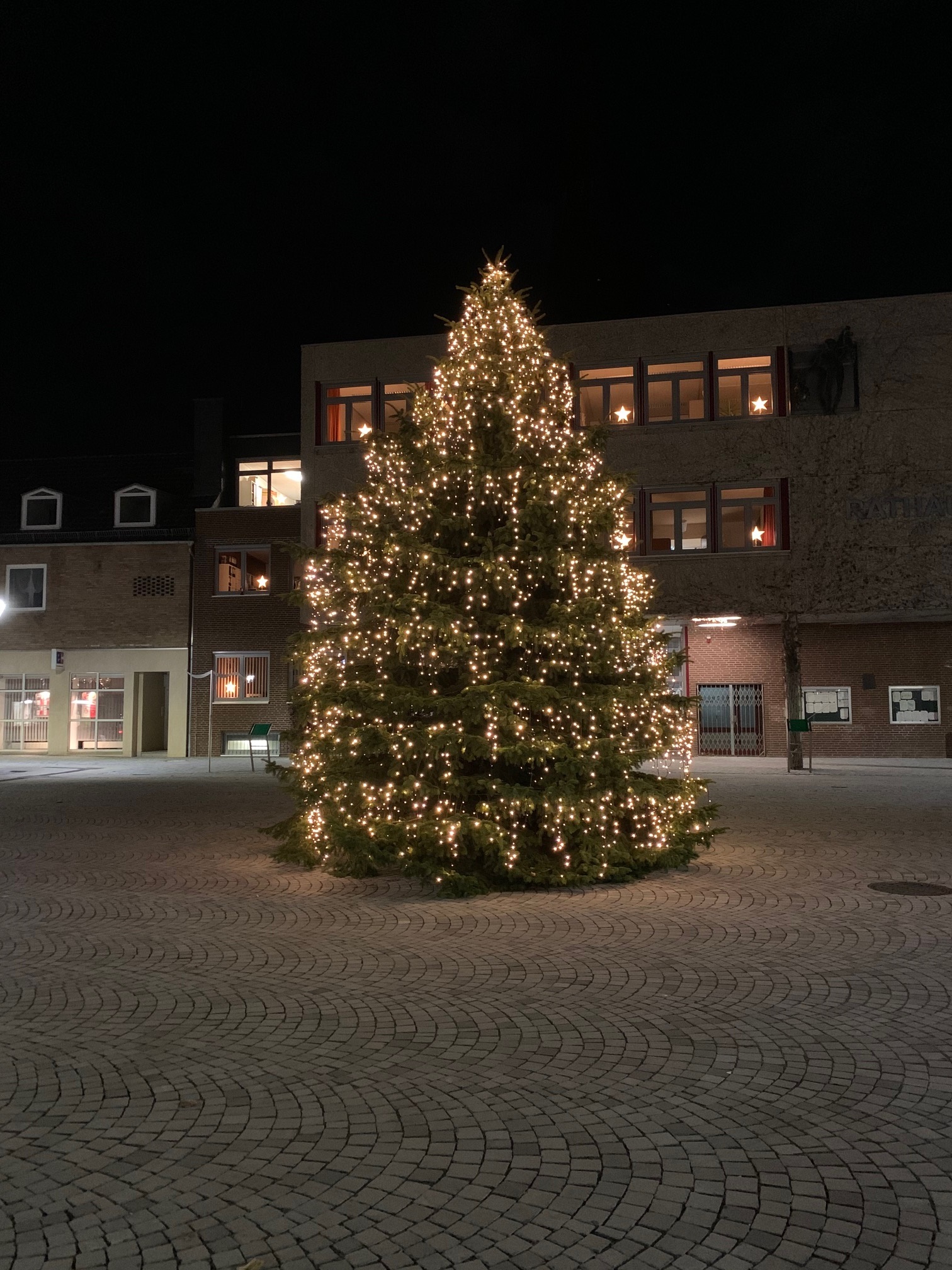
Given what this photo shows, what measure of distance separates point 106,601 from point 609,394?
751 inches

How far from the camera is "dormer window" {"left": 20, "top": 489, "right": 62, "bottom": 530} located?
118 ft

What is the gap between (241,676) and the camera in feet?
111

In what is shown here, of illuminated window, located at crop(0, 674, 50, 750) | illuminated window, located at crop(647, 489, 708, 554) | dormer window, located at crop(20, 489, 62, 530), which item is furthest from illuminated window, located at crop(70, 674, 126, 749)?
illuminated window, located at crop(647, 489, 708, 554)

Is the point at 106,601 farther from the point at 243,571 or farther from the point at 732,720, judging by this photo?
the point at 732,720

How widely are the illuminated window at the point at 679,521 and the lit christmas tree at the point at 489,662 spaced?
1579cm

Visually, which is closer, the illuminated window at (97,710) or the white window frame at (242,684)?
the white window frame at (242,684)

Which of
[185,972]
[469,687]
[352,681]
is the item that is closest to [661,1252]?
[185,972]

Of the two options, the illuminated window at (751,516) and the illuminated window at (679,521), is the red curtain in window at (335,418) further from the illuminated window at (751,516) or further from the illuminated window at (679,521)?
the illuminated window at (751,516)

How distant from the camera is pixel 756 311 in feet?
86.7

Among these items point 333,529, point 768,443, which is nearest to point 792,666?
point 768,443

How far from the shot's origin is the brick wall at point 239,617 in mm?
33344

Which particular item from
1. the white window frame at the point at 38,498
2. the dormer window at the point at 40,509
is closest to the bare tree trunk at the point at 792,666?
the white window frame at the point at 38,498

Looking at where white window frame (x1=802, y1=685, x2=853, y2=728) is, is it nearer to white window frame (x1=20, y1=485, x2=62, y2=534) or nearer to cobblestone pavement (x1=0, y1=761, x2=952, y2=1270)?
cobblestone pavement (x1=0, y1=761, x2=952, y2=1270)

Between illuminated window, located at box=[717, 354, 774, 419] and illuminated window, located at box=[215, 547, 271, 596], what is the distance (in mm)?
16138
